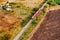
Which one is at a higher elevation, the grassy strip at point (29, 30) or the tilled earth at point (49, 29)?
the grassy strip at point (29, 30)

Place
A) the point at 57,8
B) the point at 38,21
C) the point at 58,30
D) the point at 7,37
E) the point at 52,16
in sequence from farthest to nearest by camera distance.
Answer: the point at 57,8 → the point at 52,16 → the point at 38,21 → the point at 58,30 → the point at 7,37

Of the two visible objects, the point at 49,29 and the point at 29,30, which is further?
the point at 49,29

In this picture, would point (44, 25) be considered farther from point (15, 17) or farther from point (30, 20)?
point (15, 17)

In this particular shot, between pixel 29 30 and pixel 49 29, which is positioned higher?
pixel 29 30

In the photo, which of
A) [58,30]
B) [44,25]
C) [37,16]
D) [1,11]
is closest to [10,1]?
[1,11]

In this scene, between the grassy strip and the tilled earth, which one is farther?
the tilled earth

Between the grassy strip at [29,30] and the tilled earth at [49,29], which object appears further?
the tilled earth at [49,29]

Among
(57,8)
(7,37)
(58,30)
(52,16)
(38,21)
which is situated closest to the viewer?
(7,37)

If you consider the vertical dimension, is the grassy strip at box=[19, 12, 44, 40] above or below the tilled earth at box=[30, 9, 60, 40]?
above
